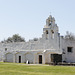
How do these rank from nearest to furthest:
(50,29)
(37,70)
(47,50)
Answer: (37,70) → (47,50) → (50,29)

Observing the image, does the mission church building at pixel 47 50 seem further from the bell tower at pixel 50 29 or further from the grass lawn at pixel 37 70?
the grass lawn at pixel 37 70

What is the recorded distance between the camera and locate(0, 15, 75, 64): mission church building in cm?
4816

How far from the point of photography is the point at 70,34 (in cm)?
10012

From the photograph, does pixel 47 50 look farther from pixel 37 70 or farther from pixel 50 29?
pixel 37 70

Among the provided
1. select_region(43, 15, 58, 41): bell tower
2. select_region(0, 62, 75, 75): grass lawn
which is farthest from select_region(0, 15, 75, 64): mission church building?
select_region(0, 62, 75, 75): grass lawn

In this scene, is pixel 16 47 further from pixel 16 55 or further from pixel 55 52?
pixel 55 52

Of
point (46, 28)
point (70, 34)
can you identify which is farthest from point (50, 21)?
point (70, 34)

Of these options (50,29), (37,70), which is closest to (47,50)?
(50,29)

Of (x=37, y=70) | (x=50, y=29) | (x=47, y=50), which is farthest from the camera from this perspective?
(x=50, y=29)

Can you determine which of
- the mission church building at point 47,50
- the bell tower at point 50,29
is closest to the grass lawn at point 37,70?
the mission church building at point 47,50

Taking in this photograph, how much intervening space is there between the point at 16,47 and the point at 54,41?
10.8 metres

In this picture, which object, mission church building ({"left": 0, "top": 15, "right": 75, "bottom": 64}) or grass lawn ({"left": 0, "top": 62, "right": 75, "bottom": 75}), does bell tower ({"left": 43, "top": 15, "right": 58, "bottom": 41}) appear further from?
grass lawn ({"left": 0, "top": 62, "right": 75, "bottom": 75})

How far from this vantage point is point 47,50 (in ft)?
159

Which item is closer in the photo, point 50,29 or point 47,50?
point 47,50
